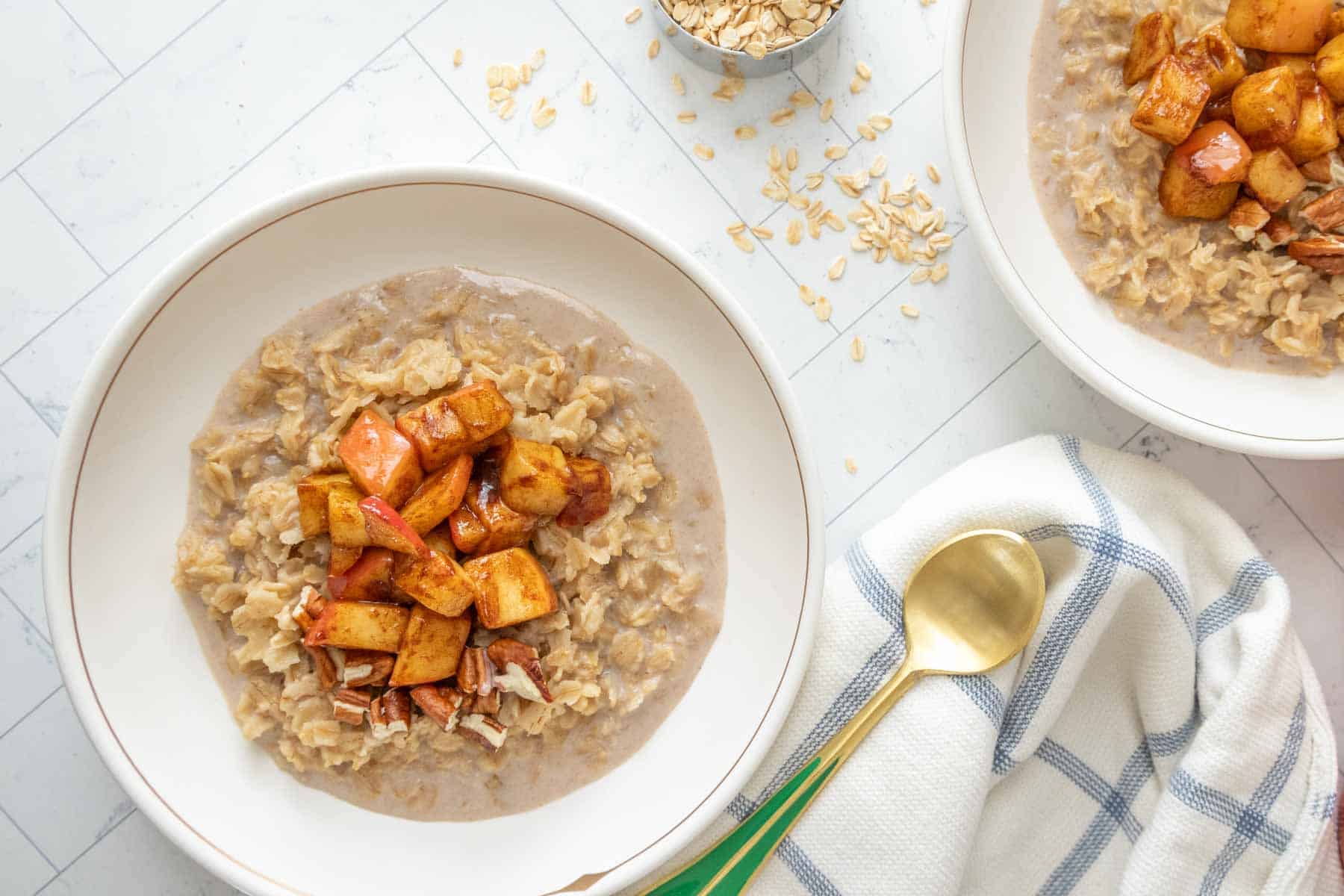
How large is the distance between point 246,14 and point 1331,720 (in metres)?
2.68

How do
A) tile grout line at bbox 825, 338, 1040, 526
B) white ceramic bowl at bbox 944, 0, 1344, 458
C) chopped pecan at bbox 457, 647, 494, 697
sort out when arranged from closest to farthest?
chopped pecan at bbox 457, 647, 494, 697
white ceramic bowl at bbox 944, 0, 1344, 458
tile grout line at bbox 825, 338, 1040, 526

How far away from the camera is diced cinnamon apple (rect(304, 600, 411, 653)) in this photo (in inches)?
68.9

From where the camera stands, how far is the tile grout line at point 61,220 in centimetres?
205

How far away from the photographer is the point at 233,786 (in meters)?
1.90

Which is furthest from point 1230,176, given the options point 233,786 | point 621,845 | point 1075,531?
point 233,786

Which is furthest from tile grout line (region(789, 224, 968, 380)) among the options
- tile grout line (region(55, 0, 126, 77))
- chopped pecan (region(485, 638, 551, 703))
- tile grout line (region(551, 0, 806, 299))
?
tile grout line (region(55, 0, 126, 77))

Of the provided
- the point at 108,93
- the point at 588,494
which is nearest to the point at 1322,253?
the point at 588,494

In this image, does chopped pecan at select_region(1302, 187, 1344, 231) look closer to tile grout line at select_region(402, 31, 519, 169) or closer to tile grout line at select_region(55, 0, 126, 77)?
tile grout line at select_region(402, 31, 519, 169)

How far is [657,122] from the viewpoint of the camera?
6.91ft

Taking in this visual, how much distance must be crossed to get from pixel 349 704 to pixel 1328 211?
1.99m

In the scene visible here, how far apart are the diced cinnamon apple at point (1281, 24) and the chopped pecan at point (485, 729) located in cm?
189

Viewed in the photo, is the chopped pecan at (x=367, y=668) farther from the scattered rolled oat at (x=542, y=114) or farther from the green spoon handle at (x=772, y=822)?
the scattered rolled oat at (x=542, y=114)

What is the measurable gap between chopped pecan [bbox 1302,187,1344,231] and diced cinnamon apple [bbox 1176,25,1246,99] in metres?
0.27

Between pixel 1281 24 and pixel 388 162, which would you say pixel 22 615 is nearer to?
pixel 388 162
